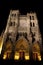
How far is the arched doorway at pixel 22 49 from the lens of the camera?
3409 centimetres

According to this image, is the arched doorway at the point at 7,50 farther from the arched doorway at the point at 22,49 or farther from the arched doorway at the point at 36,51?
the arched doorway at the point at 36,51

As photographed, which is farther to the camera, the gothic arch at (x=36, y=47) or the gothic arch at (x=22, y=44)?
the gothic arch at (x=22, y=44)

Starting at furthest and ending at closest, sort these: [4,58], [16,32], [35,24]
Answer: [35,24], [16,32], [4,58]

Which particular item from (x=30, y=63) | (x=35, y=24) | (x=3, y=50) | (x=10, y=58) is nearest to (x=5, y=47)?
(x=3, y=50)

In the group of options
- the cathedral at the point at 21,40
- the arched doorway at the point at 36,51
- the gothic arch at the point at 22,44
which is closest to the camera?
the arched doorway at the point at 36,51

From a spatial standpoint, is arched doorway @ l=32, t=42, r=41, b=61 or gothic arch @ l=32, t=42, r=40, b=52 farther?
gothic arch @ l=32, t=42, r=40, b=52

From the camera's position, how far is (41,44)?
34719mm

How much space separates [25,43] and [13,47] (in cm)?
310

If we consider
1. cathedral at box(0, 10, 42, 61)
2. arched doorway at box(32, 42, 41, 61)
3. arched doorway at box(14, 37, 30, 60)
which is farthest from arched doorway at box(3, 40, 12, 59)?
arched doorway at box(32, 42, 41, 61)

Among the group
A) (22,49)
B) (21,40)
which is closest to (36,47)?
(22,49)

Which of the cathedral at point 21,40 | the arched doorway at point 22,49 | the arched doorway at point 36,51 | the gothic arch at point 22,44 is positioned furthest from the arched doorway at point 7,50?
the arched doorway at point 36,51

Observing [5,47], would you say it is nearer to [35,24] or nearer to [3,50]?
[3,50]

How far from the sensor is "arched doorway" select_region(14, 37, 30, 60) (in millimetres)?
34094

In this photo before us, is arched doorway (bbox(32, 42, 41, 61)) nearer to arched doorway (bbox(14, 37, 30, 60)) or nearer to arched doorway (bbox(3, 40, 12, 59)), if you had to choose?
arched doorway (bbox(14, 37, 30, 60))
